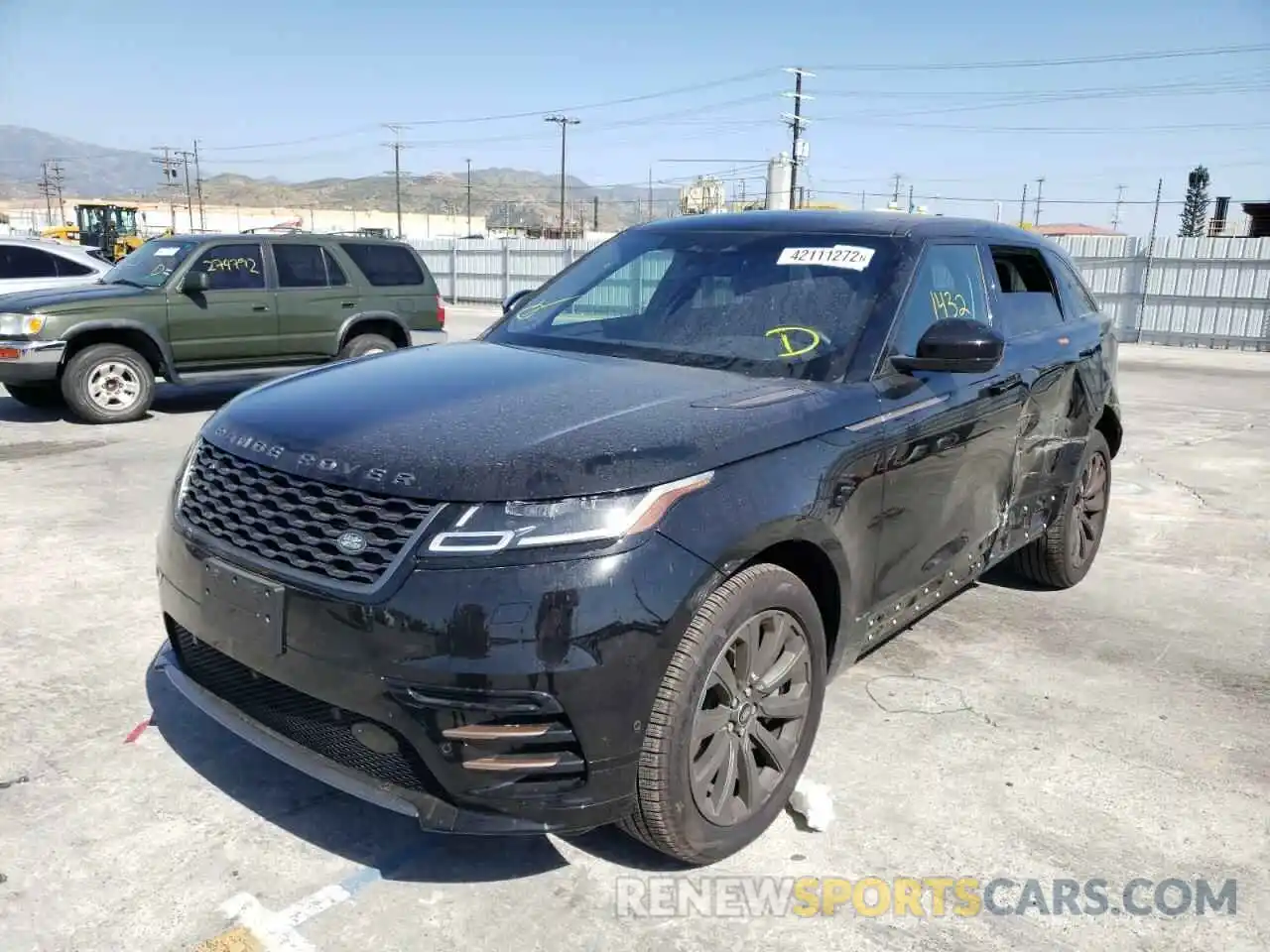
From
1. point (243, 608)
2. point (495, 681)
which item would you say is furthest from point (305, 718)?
point (495, 681)

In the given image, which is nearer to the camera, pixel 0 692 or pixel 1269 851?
pixel 1269 851

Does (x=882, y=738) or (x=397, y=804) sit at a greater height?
(x=397, y=804)

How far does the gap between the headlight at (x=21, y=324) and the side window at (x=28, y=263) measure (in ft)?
13.2

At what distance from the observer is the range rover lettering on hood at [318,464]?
2334 mm

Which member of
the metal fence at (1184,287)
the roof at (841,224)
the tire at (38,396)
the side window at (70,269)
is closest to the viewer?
the roof at (841,224)

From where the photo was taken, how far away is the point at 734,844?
8.87 ft

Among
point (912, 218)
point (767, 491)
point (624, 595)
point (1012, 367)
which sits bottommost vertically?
point (624, 595)

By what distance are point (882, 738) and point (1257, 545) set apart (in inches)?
160

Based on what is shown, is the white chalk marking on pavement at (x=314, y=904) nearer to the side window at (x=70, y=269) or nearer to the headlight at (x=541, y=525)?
the headlight at (x=541, y=525)

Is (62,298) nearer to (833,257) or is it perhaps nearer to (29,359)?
(29,359)

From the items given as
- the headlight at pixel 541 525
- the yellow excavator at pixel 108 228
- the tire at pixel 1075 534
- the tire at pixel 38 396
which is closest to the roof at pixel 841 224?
the tire at pixel 1075 534

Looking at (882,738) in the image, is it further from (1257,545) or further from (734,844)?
(1257,545)

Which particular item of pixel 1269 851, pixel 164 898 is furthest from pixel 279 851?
pixel 1269 851

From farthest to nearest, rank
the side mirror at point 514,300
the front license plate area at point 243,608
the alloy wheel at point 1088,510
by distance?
1. the alloy wheel at point 1088,510
2. the side mirror at point 514,300
3. the front license plate area at point 243,608
